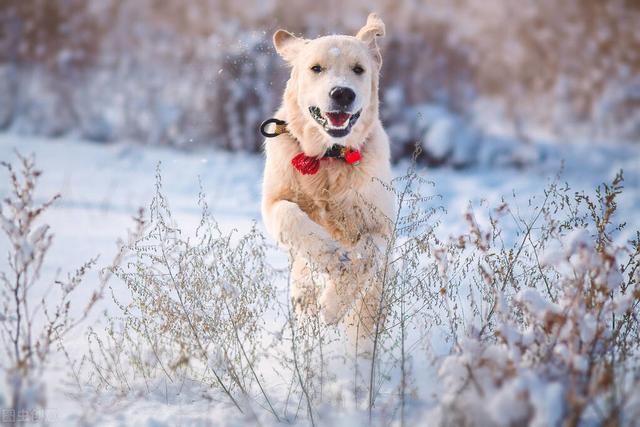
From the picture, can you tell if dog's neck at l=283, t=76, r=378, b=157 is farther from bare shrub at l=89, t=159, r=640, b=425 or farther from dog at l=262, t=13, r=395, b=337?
bare shrub at l=89, t=159, r=640, b=425

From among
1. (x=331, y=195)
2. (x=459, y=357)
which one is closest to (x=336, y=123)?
(x=331, y=195)

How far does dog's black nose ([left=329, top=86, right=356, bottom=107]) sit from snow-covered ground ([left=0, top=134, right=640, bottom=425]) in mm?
1000

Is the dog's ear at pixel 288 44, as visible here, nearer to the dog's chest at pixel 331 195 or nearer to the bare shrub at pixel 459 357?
the dog's chest at pixel 331 195

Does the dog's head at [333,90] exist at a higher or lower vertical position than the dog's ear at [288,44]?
lower

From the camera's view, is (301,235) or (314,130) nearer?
(301,235)

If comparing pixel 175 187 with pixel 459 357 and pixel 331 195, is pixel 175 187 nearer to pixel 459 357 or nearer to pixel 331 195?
pixel 331 195

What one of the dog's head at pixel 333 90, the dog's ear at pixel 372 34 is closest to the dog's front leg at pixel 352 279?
the dog's head at pixel 333 90

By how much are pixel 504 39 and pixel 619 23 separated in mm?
3344

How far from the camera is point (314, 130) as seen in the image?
377 cm

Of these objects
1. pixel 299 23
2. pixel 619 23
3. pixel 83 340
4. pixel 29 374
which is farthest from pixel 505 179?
pixel 29 374

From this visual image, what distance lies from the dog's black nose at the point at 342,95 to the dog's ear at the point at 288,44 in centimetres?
84

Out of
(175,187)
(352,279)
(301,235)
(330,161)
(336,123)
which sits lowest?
(352,279)

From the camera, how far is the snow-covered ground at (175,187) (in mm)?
4969

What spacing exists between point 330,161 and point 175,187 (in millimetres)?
6748
